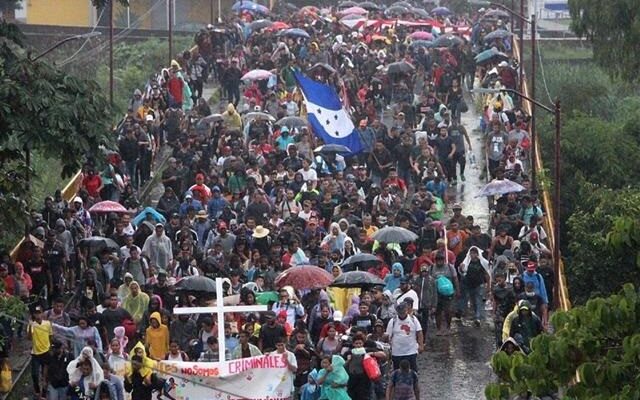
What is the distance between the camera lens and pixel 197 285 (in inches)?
955

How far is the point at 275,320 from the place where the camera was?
22.8 m

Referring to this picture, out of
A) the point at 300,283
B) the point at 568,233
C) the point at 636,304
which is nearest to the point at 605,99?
the point at 568,233

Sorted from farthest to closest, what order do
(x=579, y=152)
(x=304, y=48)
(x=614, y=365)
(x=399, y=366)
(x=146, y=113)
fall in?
(x=304, y=48)
(x=579, y=152)
(x=146, y=113)
(x=399, y=366)
(x=614, y=365)

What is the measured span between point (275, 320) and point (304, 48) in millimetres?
23346

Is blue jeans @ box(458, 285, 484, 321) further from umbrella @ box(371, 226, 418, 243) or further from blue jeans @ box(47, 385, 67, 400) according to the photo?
blue jeans @ box(47, 385, 67, 400)

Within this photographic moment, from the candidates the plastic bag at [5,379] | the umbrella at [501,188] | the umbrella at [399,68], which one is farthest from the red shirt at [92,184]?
the umbrella at [399,68]

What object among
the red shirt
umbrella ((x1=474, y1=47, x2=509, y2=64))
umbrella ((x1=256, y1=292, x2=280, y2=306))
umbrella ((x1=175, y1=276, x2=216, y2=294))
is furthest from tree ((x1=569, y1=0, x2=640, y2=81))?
umbrella ((x1=175, y1=276, x2=216, y2=294))

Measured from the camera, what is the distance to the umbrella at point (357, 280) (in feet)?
79.8

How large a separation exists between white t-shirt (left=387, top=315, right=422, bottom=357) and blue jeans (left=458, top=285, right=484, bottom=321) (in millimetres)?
3822

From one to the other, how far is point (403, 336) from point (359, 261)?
9.90 ft

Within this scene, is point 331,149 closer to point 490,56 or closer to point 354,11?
point 490,56

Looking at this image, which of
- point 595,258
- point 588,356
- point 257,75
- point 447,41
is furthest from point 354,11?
point 588,356

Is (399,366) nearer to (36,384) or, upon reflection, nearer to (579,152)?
(36,384)

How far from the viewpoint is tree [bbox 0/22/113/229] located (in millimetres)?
23125
